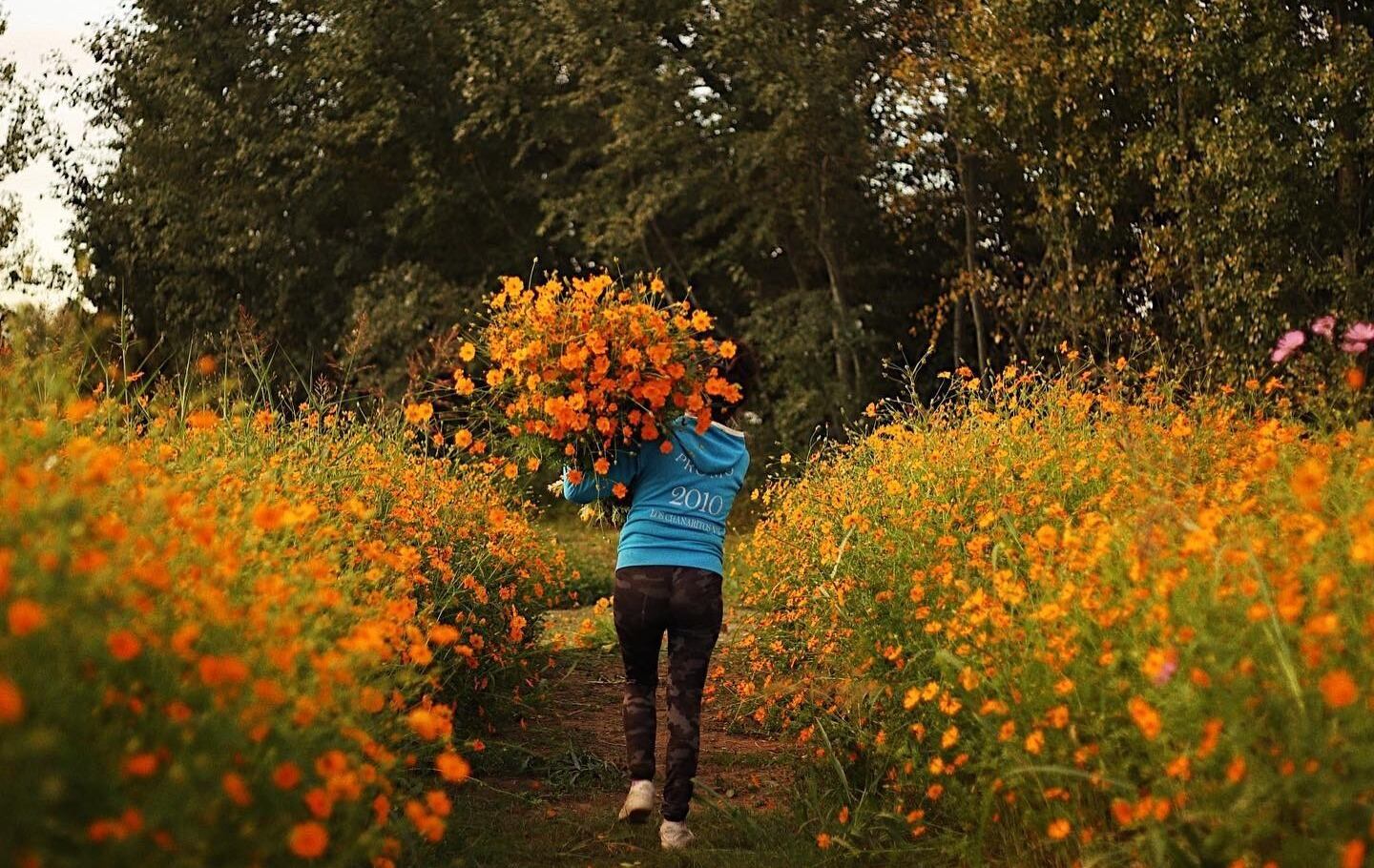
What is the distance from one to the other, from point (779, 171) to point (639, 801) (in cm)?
1514

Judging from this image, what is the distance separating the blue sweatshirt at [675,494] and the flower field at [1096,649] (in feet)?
2.51

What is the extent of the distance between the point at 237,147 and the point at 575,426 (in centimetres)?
1980

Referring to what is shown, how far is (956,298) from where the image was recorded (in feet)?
57.9

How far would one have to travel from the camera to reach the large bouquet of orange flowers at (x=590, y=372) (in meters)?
4.33

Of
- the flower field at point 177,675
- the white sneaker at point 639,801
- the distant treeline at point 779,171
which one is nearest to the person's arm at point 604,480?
the flower field at point 177,675

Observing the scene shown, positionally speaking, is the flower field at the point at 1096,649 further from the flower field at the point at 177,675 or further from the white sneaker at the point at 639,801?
the flower field at the point at 177,675

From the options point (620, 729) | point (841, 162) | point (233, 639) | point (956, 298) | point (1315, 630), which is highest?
point (841, 162)

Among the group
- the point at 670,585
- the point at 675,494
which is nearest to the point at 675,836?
the point at 670,585

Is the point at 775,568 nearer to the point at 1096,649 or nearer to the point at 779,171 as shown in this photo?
the point at 1096,649

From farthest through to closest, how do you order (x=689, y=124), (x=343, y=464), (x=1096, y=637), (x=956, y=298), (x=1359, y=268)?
(x=689, y=124) < (x=956, y=298) < (x=1359, y=268) < (x=343, y=464) < (x=1096, y=637)

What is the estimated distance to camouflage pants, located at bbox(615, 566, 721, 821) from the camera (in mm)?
4562

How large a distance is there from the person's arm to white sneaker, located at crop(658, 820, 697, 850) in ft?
3.86

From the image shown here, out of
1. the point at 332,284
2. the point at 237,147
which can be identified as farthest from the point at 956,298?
the point at 237,147

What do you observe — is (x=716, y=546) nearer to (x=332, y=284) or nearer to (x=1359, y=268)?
(x=1359, y=268)
